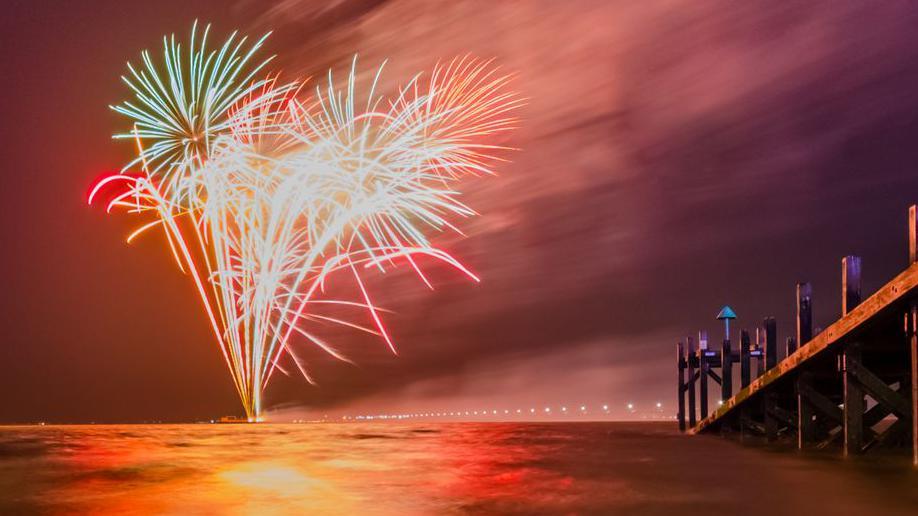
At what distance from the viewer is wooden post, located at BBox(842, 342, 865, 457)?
54.0 ft

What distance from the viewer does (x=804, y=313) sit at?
19.5m

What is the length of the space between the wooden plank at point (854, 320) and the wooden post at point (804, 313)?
0.60 metres

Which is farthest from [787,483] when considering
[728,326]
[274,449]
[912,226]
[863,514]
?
[728,326]

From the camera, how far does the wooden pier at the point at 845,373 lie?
47.6 ft

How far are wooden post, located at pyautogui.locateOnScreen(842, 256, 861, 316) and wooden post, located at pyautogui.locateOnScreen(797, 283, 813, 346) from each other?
2964mm

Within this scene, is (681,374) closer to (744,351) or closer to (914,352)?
(744,351)

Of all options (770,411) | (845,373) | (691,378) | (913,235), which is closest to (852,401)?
(845,373)

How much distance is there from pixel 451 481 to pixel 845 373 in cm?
717

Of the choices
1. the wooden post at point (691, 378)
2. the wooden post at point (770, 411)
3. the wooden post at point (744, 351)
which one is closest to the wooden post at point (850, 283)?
the wooden post at point (770, 411)

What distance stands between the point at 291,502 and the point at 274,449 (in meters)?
11.8

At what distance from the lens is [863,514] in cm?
1084

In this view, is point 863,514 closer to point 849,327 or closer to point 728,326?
point 849,327

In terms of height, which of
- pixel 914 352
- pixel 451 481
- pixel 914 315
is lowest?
pixel 451 481

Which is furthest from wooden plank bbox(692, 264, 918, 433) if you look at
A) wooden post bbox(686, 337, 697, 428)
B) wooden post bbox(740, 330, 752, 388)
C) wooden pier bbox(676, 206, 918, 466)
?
wooden post bbox(686, 337, 697, 428)
